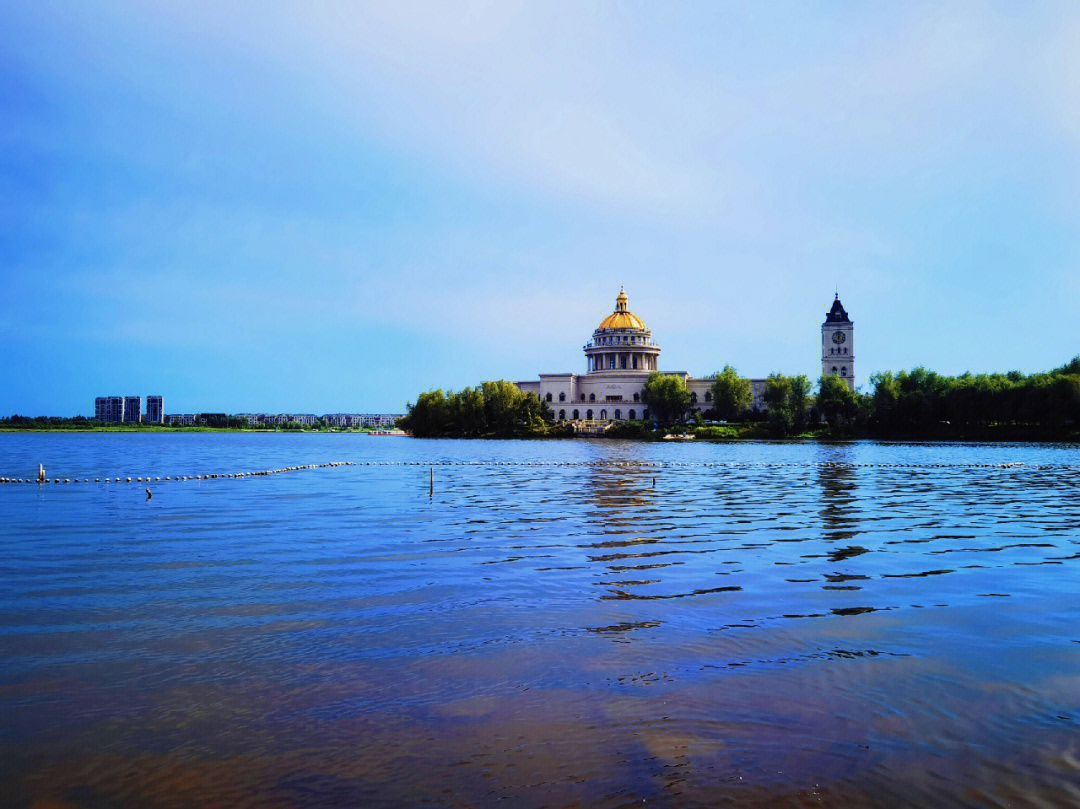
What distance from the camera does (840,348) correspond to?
16112cm

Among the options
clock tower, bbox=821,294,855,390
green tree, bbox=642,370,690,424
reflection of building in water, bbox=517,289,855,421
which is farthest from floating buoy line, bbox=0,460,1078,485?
clock tower, bbox=821,294,855,390

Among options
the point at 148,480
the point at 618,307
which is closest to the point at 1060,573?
the point at 148,480

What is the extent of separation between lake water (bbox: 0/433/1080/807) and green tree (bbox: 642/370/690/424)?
392ft

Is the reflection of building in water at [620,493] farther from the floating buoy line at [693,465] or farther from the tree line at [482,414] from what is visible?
the tree line at [482,414]

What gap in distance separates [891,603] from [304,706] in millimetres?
9269

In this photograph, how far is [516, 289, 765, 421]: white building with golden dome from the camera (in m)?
162

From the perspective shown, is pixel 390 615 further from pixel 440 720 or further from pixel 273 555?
pixel 273 555

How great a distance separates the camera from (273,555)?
59.9ft

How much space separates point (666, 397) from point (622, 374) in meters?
23.4

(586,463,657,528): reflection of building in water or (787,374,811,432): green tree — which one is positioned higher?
(787,374,811,432): green tree

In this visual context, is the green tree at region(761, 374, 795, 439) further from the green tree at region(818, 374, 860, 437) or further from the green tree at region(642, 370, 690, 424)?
the green tree at region(642, 370, 690, 424)

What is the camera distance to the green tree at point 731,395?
139m

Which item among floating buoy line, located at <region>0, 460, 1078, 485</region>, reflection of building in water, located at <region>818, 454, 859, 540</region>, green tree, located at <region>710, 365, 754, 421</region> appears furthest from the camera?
green tree, located at <region>710, 365, 754, 421</region>

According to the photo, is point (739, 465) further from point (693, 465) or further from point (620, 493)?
point (620, 493)
